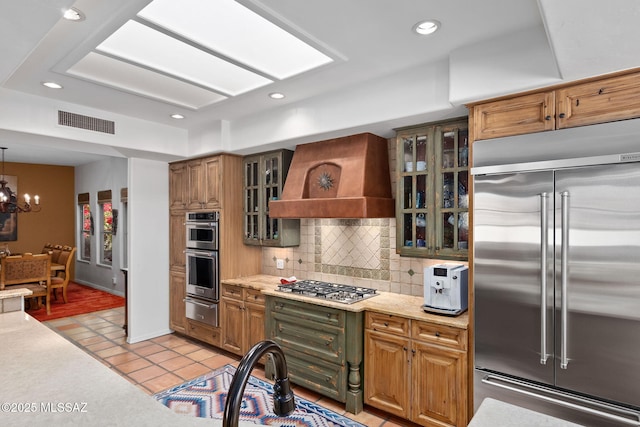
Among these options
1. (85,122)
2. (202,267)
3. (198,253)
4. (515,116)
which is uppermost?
(85,122)

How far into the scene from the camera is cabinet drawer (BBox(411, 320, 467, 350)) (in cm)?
250

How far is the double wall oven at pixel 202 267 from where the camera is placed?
4.27m

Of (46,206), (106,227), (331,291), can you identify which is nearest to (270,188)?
(331,291)

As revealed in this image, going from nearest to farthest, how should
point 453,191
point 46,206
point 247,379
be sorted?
1. point 247,379
2. point 453,191
3. point 46,206

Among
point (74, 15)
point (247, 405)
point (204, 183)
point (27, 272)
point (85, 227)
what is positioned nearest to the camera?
point (74, 15)

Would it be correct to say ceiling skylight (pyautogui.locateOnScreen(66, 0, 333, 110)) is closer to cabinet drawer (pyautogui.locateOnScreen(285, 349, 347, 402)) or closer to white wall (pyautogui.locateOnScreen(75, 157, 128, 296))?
cabinet drawer (pyautogui.locateOnScreen(285, 349, 347, 402))

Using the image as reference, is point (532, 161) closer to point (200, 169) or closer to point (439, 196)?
point (439, 196)

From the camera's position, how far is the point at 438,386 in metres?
2.59

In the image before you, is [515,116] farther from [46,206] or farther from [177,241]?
[46,206]

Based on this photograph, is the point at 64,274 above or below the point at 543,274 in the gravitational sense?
below

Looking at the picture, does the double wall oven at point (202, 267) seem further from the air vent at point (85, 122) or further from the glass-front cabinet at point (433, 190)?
the glass-front cabinet at point (433, 190)

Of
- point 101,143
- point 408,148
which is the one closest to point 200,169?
point 101,143

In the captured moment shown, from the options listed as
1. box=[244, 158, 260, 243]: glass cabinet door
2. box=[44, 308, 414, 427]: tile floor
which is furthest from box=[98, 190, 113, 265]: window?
box=[244, 158, 260, 243]: glass cabinet door

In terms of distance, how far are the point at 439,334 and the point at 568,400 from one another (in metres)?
0.79
